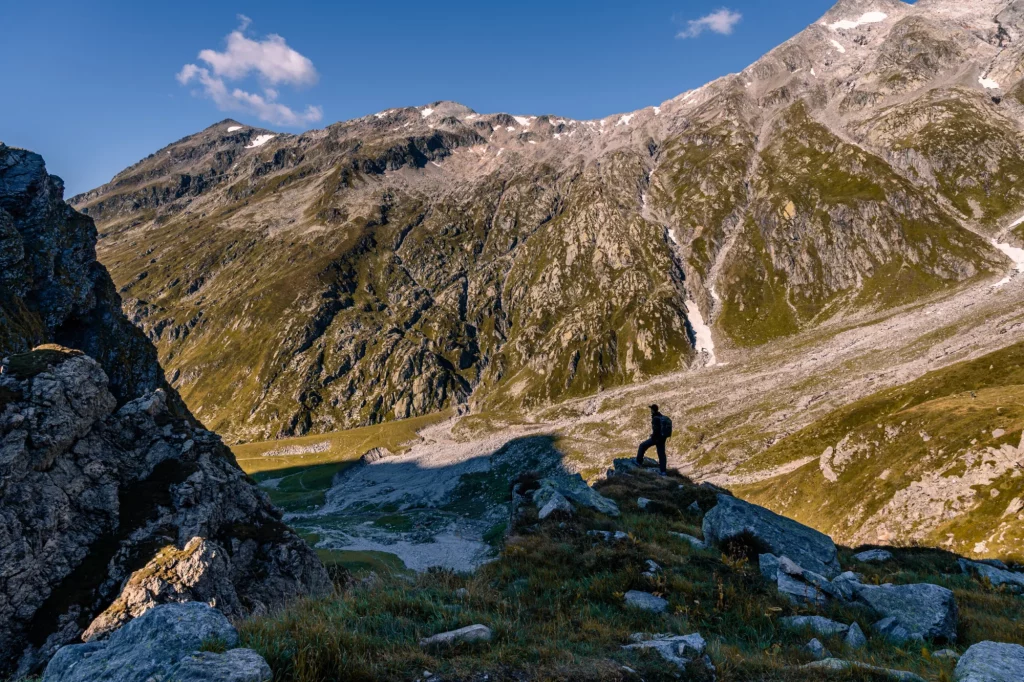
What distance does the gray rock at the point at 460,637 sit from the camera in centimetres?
789

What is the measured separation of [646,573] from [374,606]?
716cm

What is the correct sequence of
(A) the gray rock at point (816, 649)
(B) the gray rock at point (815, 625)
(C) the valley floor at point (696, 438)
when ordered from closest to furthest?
(A) the gray rock at point (816, 649) < (B) the gray rock at point (815, 625) < (C) the valley floor at point (696, 438)

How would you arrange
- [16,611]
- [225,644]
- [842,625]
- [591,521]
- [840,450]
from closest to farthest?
[225,644], [842,625], [16,611], [591,521], [840,450]

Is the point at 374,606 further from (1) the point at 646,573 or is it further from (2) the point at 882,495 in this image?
(2) the point at 882,495

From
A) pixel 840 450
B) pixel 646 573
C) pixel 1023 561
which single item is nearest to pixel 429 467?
pixel 840 450

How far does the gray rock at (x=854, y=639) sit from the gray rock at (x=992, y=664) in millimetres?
2140

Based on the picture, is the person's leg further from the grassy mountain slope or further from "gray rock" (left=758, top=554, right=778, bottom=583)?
the grassy mountain slope

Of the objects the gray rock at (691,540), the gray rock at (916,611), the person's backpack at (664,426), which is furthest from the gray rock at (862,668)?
the person's backpack at (664,426)

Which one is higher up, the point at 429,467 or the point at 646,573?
the point at 646,573

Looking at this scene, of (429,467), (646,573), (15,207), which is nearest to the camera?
(646,573)

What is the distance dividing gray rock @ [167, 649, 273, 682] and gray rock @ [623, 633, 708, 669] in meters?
5.83

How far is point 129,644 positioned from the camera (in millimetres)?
6906

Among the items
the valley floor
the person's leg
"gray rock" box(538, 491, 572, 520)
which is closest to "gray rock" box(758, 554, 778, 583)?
"gray rock" box(538, 491, 572, 520)

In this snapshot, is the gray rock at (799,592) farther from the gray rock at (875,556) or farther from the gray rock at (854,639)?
the gray rock at (875,556)
